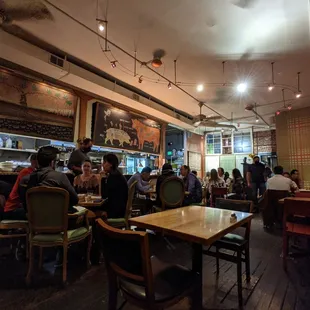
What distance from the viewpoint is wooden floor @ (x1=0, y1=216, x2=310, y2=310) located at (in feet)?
6.41

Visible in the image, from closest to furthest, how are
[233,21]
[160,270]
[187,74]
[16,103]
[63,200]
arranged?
[160,270] < [63,200] < [233,21] < [16,103] < [187,74]

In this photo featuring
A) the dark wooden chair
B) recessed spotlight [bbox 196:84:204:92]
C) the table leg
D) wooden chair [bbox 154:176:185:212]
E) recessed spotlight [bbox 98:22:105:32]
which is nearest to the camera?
the table leg

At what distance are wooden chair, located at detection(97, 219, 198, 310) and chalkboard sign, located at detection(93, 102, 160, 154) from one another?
16.0 feet

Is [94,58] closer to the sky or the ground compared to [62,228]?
closer to the sky

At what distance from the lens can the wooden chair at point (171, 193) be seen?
390 cm

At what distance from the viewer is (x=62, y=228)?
2.34 meters

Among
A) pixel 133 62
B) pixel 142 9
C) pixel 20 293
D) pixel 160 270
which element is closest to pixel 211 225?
pixel 160 270

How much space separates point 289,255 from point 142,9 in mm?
4201

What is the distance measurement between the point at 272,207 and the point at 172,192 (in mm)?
2416

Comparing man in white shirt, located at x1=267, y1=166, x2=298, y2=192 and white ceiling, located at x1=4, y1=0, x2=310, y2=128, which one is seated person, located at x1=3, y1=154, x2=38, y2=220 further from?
man in white shirt, located at x1=267, y1=166, x2=298, y2=192

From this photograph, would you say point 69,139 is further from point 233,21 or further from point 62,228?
point 233,21

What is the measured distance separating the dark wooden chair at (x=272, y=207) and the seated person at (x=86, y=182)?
3674 millimetres

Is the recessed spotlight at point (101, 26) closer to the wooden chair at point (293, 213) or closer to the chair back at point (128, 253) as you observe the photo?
the chair back at point (128, 253)

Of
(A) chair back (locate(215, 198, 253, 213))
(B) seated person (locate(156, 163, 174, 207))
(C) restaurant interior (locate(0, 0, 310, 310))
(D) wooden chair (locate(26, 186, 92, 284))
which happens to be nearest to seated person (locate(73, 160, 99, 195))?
(C) restaurant interior (locate(0, 0, 310, 310))
